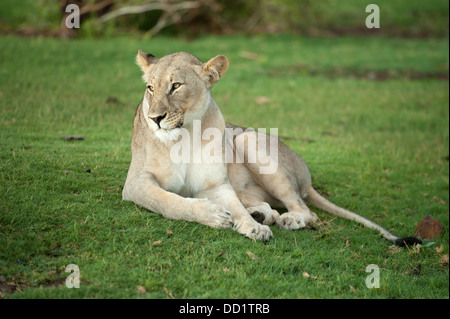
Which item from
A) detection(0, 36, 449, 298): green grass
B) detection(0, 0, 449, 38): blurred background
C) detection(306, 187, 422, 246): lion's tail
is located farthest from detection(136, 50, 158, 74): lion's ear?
detection(0, 0, 449, 38): blurred background

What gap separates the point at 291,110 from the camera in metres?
11.9

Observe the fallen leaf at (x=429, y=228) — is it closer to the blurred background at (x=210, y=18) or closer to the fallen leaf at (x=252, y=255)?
the fallen leaf at (x=252, y=255)

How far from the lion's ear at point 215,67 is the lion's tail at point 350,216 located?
6.75 ft

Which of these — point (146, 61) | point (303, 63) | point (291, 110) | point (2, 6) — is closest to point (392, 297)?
point (146, 61)

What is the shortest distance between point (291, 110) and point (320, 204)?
508 cm

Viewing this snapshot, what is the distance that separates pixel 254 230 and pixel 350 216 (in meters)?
1.76

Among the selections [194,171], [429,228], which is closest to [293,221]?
[194,171]

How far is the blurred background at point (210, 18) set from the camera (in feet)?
52.9

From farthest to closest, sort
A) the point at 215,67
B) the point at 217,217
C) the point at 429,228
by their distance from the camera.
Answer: the point at 429,228 < the point at 215,67 < the point at 217,217

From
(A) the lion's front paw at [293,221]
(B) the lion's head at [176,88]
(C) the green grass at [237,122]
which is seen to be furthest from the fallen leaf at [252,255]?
(B) the lion's head at [176,88]

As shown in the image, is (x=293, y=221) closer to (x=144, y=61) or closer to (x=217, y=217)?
(x=217, y=217)

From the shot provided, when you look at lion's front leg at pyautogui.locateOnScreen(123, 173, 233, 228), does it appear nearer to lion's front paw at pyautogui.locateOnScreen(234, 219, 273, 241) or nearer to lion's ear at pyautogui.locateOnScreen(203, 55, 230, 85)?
lion's front paw at pyautogui.locateOnScreen(234, 219, 273, 241)

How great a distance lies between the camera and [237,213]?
571 centimetres

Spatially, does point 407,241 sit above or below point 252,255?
below
